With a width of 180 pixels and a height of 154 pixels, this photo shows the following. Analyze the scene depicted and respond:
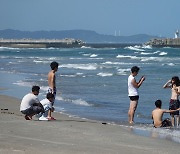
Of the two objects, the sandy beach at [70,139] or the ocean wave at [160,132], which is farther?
the ocean wave at [160,132]

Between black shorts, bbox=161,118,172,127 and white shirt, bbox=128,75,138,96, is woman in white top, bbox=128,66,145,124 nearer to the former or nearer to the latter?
white shirt, bbox=128,75,138,96

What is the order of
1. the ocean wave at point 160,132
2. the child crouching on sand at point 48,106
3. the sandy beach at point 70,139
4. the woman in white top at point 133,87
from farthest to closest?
the woman in white top at point 133,87 → the child crouching on sand at point 48,106 → the ocean wave at point 160,132 → the sandy beach at point 70,139

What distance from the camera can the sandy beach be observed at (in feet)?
22.6

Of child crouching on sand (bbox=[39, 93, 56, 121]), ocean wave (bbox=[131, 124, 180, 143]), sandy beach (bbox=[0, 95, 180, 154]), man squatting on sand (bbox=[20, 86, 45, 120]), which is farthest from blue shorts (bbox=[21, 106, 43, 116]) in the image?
ocean wave (bbox=[131, 124, 180, 143])

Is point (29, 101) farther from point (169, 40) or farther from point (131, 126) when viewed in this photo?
point (169, 40)

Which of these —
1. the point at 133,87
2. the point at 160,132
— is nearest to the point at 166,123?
the point at 160,132

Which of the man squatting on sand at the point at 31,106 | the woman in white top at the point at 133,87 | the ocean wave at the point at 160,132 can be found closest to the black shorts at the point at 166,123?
the ocean wave at the point at 160,132

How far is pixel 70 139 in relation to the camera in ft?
25.7

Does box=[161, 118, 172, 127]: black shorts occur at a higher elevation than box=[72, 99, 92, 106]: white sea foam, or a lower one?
higher

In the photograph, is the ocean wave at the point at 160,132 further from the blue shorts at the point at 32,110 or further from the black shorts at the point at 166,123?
the blue shorts at the point at 32,110

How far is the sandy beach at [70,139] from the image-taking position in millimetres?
6883

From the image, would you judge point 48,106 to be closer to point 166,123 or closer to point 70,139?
point 166,123

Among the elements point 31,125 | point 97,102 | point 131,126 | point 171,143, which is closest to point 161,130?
point 131,126

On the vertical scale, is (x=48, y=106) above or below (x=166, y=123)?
above
